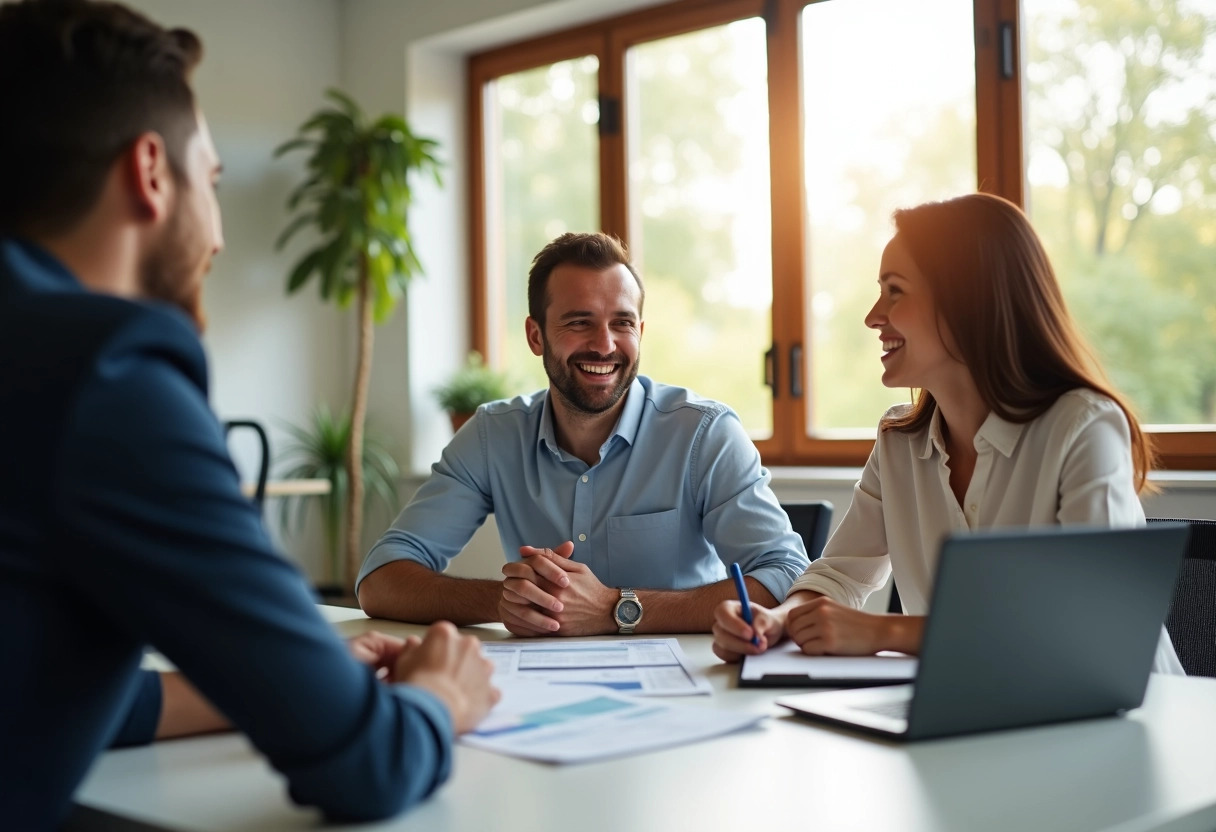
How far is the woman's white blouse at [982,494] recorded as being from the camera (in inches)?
64.8

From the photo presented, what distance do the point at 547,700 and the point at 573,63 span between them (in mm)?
4197

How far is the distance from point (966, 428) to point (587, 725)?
99cm

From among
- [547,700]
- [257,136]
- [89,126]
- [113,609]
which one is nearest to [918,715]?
[547,700]

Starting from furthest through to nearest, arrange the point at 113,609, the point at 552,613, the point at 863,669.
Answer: the point at 552,613
the point at 863,669
the point at 113,609

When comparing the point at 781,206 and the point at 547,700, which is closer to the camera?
the point at 547,700

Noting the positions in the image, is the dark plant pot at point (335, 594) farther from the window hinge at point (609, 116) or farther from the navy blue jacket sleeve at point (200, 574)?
the navy blue jacket sleeve at point (200, 574)

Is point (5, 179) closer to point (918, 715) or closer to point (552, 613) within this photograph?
point (918, 715)

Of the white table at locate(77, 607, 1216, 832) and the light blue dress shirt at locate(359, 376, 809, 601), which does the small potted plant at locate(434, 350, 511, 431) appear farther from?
the white table at locate(77, 607, 1216, 832)

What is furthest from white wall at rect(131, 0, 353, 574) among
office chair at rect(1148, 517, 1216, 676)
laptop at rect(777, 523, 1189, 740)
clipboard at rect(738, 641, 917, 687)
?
laptop at rect(777, 523, 1189, 740)

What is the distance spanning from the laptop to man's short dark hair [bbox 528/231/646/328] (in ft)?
4.62

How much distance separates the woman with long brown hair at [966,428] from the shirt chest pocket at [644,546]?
1.41ft

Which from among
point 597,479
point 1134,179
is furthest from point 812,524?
point 1134,179

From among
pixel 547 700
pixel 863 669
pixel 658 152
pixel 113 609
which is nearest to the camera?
pixel 113 609

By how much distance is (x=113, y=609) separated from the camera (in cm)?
86
